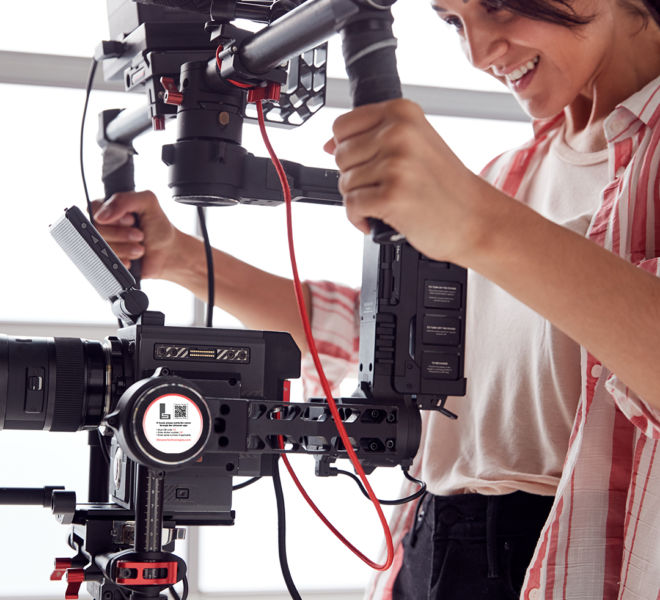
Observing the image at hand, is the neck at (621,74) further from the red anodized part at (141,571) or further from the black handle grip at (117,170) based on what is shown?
the red anodized part at (141,571)

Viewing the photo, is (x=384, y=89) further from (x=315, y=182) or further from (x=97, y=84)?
(x=97, y=84)

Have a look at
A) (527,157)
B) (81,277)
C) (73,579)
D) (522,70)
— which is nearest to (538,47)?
(522,70)

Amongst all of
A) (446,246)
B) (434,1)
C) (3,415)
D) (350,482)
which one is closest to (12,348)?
(3,415)

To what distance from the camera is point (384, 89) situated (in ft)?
1.80

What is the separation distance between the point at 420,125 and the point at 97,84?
1.94 m

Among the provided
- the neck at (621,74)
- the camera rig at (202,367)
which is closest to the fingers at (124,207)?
the camera rig at (202,367)

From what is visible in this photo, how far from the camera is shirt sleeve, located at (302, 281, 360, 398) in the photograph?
1.20 m

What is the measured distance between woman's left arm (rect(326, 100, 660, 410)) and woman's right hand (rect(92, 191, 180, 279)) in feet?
1.59

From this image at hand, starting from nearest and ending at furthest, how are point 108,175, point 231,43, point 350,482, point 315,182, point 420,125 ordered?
point 420,125, point 231,43, point 315,182, point 108,175, point 350,482

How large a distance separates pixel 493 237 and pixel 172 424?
0.29 m

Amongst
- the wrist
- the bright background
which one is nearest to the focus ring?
the wrist

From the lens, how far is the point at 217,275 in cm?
124

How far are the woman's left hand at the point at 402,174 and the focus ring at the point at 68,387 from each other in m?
0.37

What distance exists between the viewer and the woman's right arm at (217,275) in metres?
1.12
